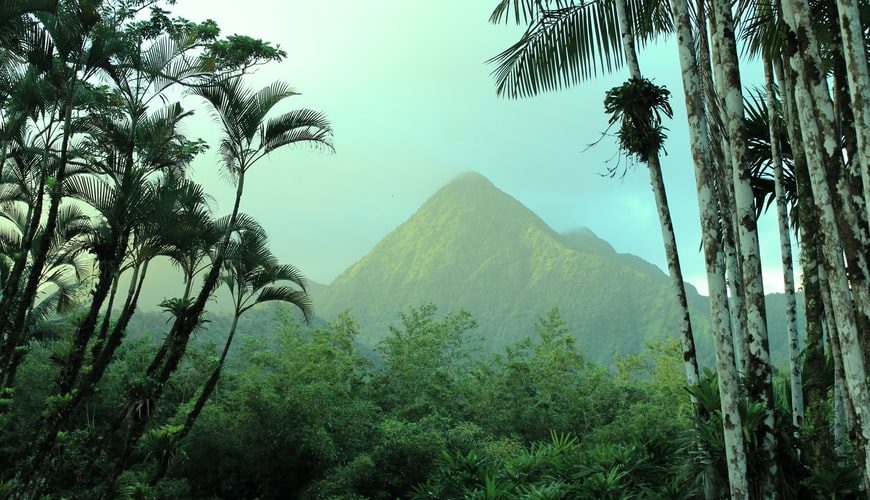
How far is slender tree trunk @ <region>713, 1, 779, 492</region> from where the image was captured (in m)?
5.65

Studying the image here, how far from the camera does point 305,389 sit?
15.4 m

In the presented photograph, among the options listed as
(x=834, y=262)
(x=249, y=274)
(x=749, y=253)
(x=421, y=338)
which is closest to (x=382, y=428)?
(x=249, y=274)

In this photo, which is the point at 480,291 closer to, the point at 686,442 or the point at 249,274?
the point at 249,274

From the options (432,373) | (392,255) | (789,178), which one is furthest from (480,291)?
(789,178)

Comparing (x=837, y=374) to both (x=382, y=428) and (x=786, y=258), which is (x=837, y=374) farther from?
(x=382, y=428)

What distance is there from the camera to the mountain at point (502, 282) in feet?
291

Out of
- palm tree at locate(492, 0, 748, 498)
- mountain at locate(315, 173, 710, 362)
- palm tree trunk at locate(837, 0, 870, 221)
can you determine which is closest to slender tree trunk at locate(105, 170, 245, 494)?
palm tree at locate(492, 0, 748, 498)

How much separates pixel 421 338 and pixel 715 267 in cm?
1818

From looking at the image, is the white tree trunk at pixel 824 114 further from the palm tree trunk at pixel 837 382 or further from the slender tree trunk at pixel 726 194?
the palm tree trunk at pixel 837 382

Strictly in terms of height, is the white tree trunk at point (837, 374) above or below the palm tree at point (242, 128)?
below

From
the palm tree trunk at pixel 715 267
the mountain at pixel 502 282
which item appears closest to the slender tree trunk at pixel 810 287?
the palm tree trunk at pixel 715 267

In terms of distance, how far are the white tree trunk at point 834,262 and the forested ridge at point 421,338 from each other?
0.6 inches

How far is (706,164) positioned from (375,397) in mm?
17265

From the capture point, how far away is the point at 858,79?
4453mm
